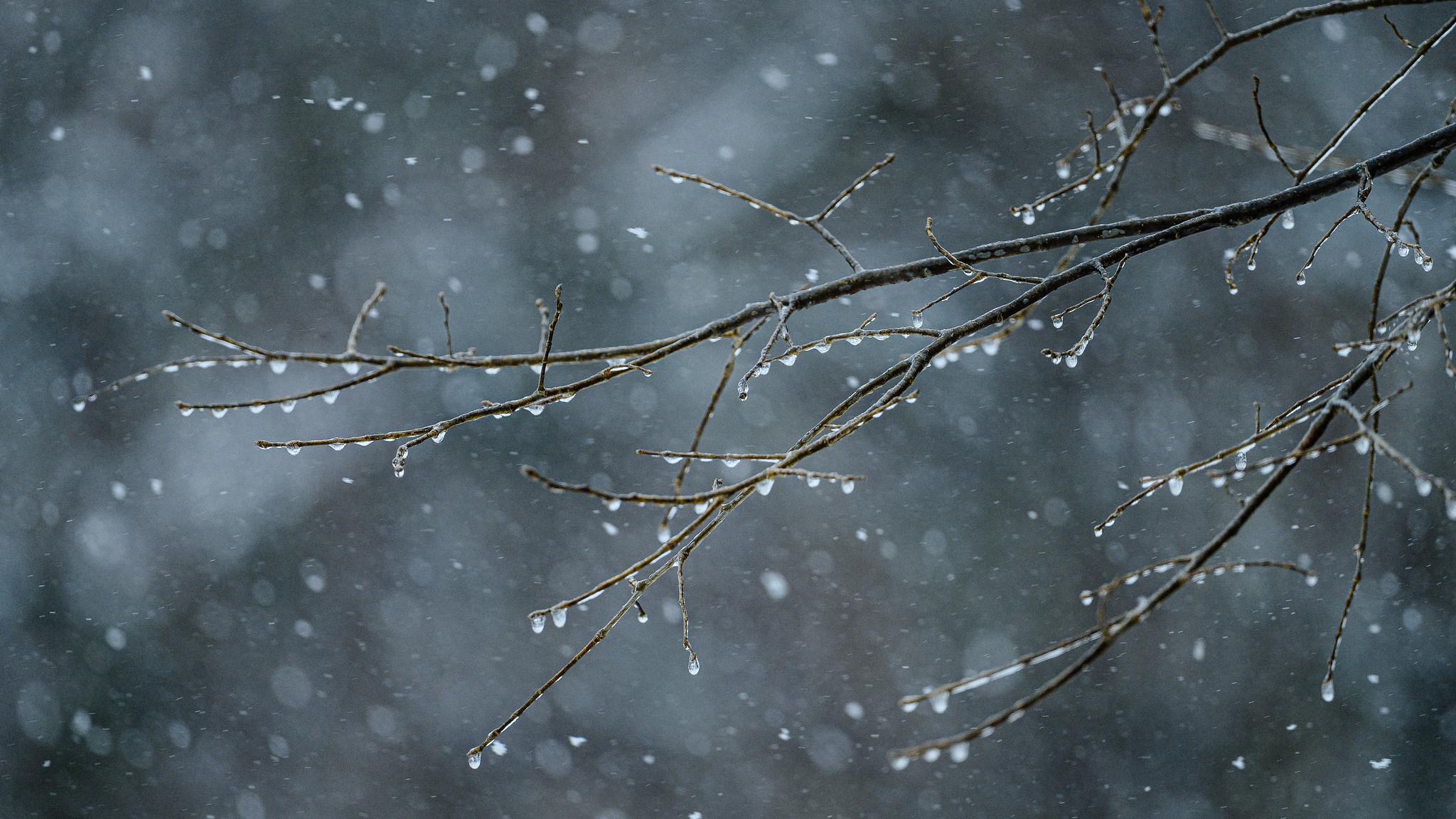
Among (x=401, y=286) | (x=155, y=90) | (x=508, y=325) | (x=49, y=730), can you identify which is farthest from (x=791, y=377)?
(x=49, y=730)

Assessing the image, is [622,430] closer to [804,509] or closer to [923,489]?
[804,509]

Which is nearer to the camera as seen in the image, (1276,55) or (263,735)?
(263,735)

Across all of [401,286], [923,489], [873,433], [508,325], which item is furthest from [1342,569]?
[401,286]

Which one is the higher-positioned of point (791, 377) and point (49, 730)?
point (791, 377)

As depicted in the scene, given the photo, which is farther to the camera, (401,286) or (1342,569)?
(401,286)

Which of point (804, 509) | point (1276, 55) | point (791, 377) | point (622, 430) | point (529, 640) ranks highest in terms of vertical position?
point (1276, 55)

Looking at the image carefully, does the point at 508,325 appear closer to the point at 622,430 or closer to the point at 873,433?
the point at 622,430
